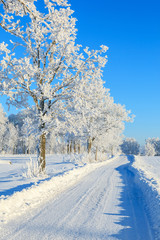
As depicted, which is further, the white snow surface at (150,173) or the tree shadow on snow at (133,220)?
the white snow surface at (150,173)

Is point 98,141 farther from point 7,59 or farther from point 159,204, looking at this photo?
point 159,204

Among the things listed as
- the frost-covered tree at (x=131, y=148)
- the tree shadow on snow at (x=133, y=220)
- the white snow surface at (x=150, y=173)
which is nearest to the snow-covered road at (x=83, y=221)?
the tree shadow on snow at (x=133, y=220)

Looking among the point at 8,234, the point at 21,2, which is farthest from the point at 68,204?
the point at 21,2

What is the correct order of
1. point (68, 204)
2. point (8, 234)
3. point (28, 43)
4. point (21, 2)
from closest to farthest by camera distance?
point (8, 234)
point (21, 2)
point (68, 204)
point (28, 43)

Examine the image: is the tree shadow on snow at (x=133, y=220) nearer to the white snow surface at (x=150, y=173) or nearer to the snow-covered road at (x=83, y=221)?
the snow-covered road at (x=83, y=221)

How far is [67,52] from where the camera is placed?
1066 centimetres

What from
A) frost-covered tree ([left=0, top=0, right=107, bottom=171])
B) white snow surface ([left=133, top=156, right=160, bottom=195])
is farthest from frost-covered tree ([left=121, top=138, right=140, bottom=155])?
frost-covered tree ([left=0, top=0, right=107, bottom=171])

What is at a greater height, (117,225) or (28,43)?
(28,43)

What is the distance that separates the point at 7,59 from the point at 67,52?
3.15 m

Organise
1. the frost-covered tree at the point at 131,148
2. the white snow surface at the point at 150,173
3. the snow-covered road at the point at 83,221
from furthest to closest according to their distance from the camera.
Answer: the frost-covered tree at the point at 131,148 → the white snow surface at the point at 150,173 → the snow-covered road at the point at 83,221

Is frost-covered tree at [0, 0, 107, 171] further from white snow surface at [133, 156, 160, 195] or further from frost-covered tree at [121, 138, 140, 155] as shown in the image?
frost-covered tree at [121, 138, 140, 155]

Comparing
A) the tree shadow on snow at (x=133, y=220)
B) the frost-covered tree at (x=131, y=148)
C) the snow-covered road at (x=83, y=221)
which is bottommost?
the tree shadow on snow at (x=133, y=220)

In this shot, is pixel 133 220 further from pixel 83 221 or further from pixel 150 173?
pixel 150 173

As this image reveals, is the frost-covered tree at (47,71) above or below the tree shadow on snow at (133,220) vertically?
above
